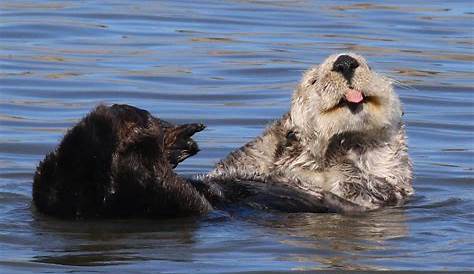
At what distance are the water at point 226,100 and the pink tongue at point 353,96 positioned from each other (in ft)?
1.87

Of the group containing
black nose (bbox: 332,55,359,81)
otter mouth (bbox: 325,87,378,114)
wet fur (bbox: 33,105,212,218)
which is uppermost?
black nose (bbox: 332,55,359,81)

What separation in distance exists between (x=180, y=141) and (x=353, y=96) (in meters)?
0.91

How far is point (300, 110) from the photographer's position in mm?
7254

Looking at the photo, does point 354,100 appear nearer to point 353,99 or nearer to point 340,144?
point 353,99

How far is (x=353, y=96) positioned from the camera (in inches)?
274

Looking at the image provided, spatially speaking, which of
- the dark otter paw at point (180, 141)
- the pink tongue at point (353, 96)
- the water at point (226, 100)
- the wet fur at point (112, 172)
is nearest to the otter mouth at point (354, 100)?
the pink tongue at point (353, 96)

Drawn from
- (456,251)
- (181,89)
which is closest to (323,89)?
(456,251)

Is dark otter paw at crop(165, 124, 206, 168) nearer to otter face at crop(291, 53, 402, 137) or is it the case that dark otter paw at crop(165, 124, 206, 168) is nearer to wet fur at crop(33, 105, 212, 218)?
wet fur at crop(33, 105, 212, 218)

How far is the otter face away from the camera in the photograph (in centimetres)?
698

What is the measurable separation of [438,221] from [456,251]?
2.52ft

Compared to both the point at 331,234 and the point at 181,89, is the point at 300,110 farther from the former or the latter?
the point at 181,89

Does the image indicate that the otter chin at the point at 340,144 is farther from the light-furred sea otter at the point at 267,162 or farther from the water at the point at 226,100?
the water at the point at 226,100

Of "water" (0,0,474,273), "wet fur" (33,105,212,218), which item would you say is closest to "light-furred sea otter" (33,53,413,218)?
"wet fur" (33,105,212,218)

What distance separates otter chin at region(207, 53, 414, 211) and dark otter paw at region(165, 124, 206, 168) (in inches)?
15.9
